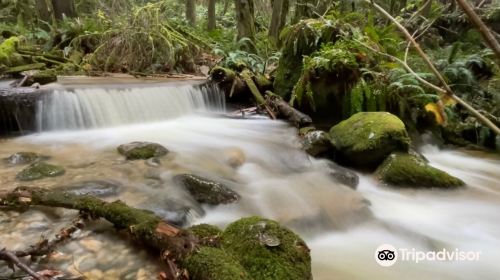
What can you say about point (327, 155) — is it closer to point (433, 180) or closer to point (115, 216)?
point (433, 180)

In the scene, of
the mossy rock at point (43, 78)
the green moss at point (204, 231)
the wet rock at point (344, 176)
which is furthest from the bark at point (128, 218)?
the mossy rock at point (43, 78)

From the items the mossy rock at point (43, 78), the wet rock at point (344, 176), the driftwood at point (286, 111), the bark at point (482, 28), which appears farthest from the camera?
the mossy rock at point (43, 78)

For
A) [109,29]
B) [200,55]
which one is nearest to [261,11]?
[200,55]

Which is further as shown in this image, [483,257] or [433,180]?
[433,180]

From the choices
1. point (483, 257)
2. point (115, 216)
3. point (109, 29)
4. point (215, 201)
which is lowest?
point (483, 257)

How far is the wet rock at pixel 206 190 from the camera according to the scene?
3.93m

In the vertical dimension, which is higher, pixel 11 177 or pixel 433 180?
pixel 11 177

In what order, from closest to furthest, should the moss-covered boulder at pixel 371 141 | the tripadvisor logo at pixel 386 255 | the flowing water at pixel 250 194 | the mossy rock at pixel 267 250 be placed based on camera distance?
the mossy rock at pixel 267 250
the flowing water at pixel 250 194
the tripadvisor logo at pixel 386 255
the moss-covered boulder at pixel 371 141

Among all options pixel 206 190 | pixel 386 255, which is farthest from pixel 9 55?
pixel 386 255

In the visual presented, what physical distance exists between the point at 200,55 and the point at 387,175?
7296mm

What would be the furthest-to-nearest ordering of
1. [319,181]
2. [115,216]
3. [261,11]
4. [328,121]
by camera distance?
[261,11], [328,121], [319,181], [115,216]

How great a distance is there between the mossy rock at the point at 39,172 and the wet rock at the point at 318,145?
311 centimetres

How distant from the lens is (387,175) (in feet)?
16.6

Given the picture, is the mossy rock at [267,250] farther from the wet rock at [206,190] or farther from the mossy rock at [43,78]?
the mossy rock at [43,78]
